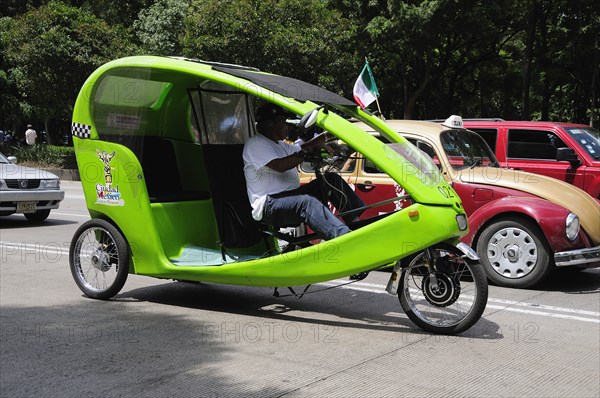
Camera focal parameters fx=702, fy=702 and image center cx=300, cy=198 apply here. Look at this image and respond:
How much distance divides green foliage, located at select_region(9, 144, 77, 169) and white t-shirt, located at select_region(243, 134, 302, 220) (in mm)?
23445

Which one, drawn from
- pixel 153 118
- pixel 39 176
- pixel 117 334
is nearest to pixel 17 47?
pixel 39 176

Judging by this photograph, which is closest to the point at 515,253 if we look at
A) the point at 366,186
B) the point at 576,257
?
the point at 576,257

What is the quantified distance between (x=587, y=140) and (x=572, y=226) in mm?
3400

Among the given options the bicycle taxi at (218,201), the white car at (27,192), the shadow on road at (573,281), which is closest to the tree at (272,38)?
the white car at (27,192)

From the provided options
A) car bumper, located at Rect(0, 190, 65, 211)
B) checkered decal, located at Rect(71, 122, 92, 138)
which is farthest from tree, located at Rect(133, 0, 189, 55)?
checkered decal, located at Rect(71, 122, 92, 138)

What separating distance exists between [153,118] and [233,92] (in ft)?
2.91

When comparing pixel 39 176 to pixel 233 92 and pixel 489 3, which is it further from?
pixel 489 3

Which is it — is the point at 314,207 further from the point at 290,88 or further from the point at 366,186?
the point at 366,186

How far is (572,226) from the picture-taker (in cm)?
741

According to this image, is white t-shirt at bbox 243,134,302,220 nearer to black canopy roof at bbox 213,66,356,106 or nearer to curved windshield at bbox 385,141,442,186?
black canopy roof at bbox 213,66,356,106

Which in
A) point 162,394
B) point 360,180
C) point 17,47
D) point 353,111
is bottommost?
point 162,394

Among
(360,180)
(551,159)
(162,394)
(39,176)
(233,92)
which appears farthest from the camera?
(39,176)

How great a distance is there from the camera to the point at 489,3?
22.8m

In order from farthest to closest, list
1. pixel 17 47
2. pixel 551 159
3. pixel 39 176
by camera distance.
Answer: pixel 17 47, pixel 39 176, pixel 551 159
